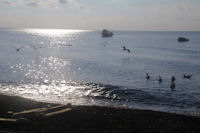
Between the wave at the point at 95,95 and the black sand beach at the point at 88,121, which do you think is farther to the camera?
the wave at the point at 95,95

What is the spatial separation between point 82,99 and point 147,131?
12142mm

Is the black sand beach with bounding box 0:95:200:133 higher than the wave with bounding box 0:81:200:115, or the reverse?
the black sand beach with bounding box 0:95:200:133

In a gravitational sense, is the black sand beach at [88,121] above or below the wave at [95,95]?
above

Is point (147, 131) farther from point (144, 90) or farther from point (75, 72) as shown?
point (75, 72)

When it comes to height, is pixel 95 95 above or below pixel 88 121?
below

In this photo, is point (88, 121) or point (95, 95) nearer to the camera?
point (88, 121)

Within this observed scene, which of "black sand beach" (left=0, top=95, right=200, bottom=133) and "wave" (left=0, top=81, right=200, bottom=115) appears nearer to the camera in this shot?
"black sand beach" (left=0, top=95, right=200, bottom=133)

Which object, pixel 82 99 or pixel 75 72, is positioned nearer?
pixel 82 99

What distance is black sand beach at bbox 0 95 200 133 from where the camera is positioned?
48.9 ft

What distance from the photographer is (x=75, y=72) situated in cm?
4500

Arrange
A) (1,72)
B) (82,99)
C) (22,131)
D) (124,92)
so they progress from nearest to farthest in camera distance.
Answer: (22,131) < (82,99) < (124,92) < (1,72)

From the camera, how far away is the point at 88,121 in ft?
54.4

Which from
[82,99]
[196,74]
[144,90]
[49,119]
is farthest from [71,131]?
[196,74]

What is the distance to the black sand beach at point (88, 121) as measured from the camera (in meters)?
14.9
